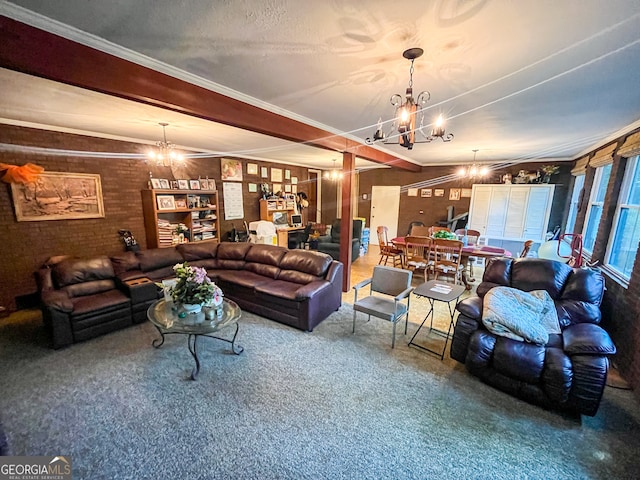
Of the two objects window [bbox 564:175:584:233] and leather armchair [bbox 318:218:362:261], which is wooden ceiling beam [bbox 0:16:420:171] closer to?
leather armchair [bbox 318:218:362:261]

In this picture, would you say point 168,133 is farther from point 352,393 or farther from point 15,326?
point 352,393

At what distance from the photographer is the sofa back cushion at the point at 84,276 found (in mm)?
3137

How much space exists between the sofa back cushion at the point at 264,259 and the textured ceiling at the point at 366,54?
1970mm

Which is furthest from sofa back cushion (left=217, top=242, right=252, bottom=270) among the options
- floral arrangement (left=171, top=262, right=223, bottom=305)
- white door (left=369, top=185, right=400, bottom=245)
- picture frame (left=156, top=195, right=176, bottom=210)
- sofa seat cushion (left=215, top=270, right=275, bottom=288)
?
white door (left=369, top=185, right=400, bottom=245)

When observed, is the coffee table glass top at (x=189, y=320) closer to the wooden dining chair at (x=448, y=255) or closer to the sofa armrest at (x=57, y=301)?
the sofa armrest at (x=57, y=301)

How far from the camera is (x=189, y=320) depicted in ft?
8.05

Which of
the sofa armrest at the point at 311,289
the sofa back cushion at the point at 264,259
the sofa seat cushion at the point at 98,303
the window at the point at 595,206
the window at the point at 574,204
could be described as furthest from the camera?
the window at the point at 574,204

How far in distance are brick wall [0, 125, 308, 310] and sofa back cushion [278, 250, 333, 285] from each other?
2763 mm

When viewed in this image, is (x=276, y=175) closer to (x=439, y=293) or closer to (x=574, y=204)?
(x=439, y=293)

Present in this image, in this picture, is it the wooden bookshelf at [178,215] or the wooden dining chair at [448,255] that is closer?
A: the wooden dining chair at [448,255]

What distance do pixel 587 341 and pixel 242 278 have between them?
3580 mm

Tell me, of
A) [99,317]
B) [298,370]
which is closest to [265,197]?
[99,317]

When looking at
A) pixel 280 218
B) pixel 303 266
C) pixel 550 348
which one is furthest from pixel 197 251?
pixel 550 348

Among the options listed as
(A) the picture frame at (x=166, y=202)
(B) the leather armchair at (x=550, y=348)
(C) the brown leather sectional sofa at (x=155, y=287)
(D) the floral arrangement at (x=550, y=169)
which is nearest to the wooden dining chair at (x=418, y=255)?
(B) the leather armchair at (x=550, y=348)
